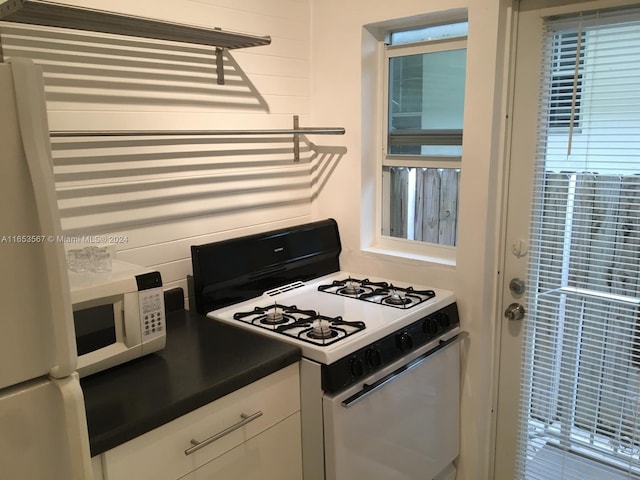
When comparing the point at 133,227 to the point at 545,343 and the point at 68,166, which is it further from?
the point at 545,343

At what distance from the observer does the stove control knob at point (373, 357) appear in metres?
1.82

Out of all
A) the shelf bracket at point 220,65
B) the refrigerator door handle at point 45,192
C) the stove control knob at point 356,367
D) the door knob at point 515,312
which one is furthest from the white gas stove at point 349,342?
the refrigerator door handle at point 45,192

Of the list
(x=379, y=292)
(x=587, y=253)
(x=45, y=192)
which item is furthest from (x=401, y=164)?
(x=45, y=192)

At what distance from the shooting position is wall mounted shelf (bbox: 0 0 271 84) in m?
1.44

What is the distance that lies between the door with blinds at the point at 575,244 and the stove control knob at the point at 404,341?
51cm

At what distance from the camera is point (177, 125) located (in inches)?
82.7

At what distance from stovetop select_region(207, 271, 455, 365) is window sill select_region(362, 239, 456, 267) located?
0.12 meters

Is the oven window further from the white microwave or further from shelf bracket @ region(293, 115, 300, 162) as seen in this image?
shelf bracket @ region(293, 115, 300, 162)

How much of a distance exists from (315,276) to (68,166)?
3.99 ft

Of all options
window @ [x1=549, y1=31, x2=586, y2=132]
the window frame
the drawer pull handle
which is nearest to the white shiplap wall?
the window frame

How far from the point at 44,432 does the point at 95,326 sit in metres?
0.74

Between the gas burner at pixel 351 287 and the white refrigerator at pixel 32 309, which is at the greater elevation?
the white refrigerator at pixel 32 309

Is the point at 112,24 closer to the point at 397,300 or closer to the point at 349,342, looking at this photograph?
the point at 349,342

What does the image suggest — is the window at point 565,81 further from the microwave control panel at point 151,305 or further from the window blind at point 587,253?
the microwave control panel at point 151,305
